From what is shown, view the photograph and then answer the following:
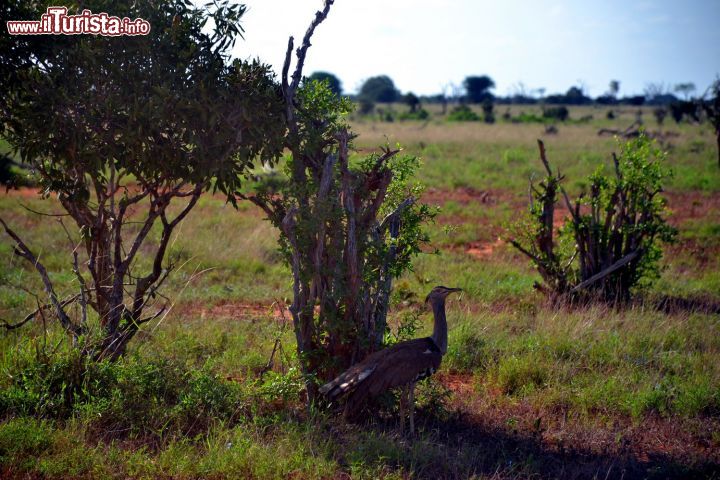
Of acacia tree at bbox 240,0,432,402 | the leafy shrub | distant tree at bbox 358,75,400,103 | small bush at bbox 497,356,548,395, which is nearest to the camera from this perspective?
acacia tree at bbox 240,0,432,402

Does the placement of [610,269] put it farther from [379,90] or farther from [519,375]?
[379,90]

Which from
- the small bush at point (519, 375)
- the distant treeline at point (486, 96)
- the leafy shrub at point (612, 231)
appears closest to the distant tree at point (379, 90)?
A: the distant treeline at point (486, 96)

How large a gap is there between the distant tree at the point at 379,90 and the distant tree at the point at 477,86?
757 cm

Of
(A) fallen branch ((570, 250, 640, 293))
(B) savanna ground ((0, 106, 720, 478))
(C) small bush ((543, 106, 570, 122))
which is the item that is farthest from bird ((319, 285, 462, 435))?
(C) small bush ((543, 106, 570, 122))

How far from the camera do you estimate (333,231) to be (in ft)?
16.1

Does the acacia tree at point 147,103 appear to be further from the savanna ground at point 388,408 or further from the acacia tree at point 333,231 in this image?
the savanna ground at point 388,408

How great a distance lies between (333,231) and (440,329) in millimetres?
1059

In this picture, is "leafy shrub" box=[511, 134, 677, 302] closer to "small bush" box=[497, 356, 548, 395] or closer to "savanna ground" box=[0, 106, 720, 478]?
"savanna ground" box=[0, 106, 720, 478]

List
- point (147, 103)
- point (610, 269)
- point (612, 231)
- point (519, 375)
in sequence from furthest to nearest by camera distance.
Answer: point (612, 231) → point (610, 269) → point (519, 375) → point (147, 103)

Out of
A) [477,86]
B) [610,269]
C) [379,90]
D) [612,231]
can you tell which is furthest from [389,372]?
[477,86]

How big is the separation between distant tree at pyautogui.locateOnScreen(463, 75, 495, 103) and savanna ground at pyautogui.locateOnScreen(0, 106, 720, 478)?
204 feet

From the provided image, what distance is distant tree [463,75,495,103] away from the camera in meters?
69.5

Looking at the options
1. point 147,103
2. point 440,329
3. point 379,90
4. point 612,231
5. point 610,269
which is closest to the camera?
point 147,103

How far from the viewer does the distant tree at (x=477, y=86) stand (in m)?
69.5
